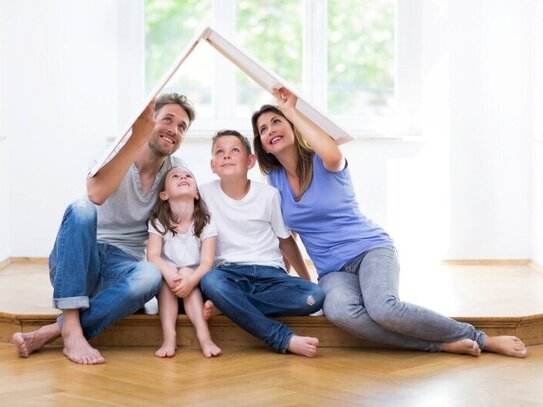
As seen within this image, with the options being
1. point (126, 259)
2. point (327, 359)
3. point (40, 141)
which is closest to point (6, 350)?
point (126, 259)

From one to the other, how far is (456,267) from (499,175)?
0.57 metres

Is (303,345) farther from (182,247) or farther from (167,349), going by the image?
(182,247)

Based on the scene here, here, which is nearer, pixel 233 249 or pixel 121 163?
pixel 121 163

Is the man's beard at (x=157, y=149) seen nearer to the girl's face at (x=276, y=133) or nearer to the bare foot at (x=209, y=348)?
the girl's face at (x=276, y=133)

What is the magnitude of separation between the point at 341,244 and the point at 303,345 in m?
0.47

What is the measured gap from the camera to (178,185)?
152 inches

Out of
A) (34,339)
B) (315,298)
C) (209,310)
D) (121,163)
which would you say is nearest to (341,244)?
(315,298)

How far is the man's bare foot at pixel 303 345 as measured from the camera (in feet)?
11.9

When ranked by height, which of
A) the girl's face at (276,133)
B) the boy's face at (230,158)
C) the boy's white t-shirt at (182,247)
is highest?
the girl's face at (276,133)

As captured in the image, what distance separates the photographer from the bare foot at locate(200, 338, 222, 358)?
3.67 metres

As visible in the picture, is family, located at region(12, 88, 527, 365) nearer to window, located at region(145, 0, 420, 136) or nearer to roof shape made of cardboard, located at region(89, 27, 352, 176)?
roof shape made of cardboard, located at region(89, 27, 352, 176)

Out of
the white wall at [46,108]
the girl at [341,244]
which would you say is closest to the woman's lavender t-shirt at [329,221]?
the girl at [341,244]

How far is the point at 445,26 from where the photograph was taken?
5648mm

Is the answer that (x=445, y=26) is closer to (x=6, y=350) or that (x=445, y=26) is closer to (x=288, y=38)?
(x=288, y=38)
